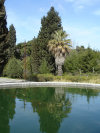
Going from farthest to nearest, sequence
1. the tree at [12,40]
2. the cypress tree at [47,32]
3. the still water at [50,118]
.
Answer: the tree at [12,40] < the cypress tree at [47,32] < the still water at [50,118]

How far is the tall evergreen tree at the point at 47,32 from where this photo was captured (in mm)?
29844

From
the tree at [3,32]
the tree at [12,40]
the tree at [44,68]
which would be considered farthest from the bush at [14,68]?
the tree at [12,40]

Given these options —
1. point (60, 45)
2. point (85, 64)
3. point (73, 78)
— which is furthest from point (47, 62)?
point (85, 64)

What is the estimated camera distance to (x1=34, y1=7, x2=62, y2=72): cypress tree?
29.8 m

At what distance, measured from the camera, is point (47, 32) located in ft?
100

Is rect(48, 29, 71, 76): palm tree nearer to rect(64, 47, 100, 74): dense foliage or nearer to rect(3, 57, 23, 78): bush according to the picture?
rect(64, 47, 100, 74): dense foliage

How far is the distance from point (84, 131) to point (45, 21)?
26223mm

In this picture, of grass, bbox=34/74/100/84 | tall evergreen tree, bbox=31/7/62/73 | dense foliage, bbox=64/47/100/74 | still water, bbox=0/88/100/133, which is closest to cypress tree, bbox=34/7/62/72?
tall evergreen tree, bbox=31/7/62/73

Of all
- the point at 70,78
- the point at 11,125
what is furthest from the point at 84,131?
the point at 70,78

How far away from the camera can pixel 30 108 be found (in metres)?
10.9

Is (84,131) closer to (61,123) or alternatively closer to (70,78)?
(61,123)

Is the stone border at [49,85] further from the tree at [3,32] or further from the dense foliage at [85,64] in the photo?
the dense foliage at [85,64]

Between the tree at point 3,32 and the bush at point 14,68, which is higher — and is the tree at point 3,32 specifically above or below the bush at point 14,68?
above

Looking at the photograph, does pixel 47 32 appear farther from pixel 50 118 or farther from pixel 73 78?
pixel 50 118
